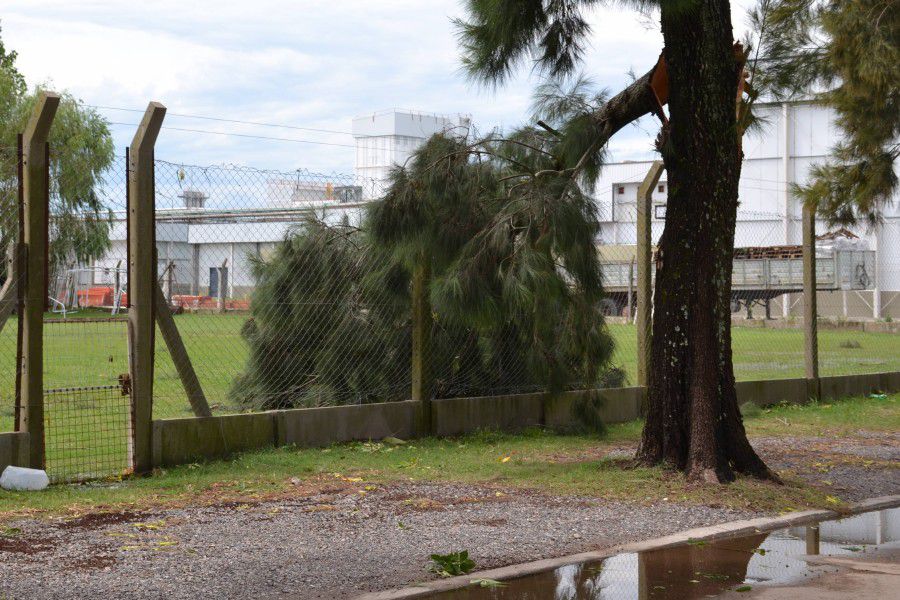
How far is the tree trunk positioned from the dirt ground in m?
0.86

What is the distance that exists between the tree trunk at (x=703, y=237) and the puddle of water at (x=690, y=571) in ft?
3.85

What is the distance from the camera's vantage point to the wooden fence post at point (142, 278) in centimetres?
760

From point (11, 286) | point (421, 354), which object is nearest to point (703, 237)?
point (421, 354)

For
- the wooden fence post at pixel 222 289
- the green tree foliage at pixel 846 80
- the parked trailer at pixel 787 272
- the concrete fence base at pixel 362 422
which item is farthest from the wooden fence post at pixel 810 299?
the parked trailer at pixel 787 272

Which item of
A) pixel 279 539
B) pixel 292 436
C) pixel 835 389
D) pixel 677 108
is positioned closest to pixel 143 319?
pixel 292 436

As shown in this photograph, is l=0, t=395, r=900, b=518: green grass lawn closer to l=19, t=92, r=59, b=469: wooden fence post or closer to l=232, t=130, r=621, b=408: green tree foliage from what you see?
l=19, t=92, r=59, b=469: wooden fence post

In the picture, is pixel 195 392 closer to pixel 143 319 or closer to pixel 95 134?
pixel 143 319

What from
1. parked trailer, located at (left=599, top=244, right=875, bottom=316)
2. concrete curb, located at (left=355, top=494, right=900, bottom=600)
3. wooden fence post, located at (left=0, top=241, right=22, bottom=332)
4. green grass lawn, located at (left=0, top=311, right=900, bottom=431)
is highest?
parked trailer, located at (left=599, top=244, right=875, bottom=316)

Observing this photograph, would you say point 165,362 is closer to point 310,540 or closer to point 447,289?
point 447,289

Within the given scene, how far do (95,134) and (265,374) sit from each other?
1173 inches

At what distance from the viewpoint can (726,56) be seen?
7.64 meters

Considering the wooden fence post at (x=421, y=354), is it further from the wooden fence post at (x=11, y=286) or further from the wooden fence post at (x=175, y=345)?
the wooden fence post at (x=11, y=286)

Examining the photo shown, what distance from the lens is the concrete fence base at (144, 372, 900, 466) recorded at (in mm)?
8000

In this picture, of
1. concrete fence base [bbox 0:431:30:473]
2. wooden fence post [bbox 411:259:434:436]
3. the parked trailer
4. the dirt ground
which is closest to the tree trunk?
the dirt ground
